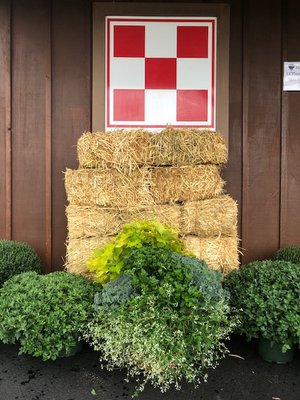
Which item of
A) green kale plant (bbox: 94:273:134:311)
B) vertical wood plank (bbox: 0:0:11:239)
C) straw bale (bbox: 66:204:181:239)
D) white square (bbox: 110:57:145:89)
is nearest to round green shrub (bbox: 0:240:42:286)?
vertical wood plank (bbox: 0:0:11:239)

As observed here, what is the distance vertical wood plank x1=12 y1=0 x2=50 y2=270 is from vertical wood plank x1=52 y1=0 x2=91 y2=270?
0.32ft

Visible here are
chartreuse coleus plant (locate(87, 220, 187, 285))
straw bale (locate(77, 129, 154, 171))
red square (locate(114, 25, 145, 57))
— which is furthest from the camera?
red square (locate(114, 25, 145, 57))

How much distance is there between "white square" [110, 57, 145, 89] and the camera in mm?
3500

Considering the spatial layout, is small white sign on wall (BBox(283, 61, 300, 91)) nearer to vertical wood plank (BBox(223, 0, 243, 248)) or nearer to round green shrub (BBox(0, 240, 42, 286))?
vertical wood plank (BBox(223, 0, 243, 248))

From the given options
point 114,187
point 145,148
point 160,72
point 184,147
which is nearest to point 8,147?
point 114,187

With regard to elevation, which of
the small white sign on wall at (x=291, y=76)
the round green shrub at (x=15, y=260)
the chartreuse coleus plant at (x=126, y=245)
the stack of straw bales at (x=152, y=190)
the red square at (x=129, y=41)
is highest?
the red square at (x=129, y=41)

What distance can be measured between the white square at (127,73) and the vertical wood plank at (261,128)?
103 cm

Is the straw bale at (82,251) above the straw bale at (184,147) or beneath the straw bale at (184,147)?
beneath

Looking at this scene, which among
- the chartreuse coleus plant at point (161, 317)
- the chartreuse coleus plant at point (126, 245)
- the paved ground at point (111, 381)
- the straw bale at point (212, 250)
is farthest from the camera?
the straw bale at point (212, 250)

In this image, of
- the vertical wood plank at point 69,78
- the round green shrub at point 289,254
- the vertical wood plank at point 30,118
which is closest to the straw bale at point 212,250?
the round green shrub at point 289,254

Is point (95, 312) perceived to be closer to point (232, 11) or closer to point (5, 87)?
point (5, 87)

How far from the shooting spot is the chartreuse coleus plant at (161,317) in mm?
2012

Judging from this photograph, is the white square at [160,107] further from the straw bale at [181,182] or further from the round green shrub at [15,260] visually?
the round green shrub at [15,260]

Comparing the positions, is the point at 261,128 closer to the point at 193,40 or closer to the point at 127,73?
the point at 193,40
